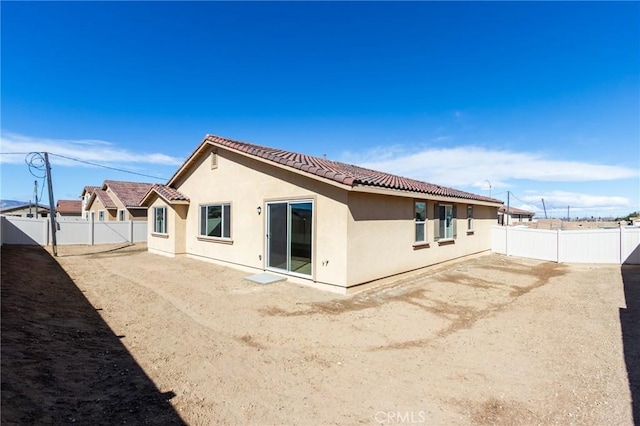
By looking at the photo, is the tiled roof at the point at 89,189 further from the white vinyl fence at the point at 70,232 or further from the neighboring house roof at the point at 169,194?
the neighboring house roof at the point at 169,194

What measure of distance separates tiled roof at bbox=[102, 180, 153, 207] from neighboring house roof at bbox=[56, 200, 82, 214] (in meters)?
20.8

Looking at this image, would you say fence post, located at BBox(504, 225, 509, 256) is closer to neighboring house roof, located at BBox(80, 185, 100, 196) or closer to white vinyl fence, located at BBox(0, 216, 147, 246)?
white vinyl fence, located at BBox(0, 216, 147, 246)

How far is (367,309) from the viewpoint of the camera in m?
6.79

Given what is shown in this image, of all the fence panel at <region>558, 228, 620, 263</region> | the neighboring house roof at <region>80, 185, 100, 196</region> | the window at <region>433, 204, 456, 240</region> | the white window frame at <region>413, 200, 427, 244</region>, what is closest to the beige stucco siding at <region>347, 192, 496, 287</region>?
the white window frame at <region>413, 200, 427, 244</region>

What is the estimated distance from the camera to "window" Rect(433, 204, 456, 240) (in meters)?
11.7

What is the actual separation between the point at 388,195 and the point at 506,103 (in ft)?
36.7

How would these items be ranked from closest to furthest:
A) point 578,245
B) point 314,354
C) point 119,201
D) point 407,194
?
point 314,354 < point 407,194 < point 578,245 < point 119,201

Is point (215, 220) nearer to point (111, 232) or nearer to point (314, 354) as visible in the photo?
point (314, 354)

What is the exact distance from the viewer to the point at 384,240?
354 inches

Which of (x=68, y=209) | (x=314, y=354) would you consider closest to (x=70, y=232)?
(x=314, y=354)

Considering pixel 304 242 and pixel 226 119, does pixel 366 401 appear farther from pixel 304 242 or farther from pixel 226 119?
pixel 226 119

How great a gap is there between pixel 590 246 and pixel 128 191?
102 feet

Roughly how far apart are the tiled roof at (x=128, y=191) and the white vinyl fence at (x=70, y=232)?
3210 millimetres

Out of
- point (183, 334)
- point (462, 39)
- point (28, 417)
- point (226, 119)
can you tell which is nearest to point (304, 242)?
point (183, 334)
